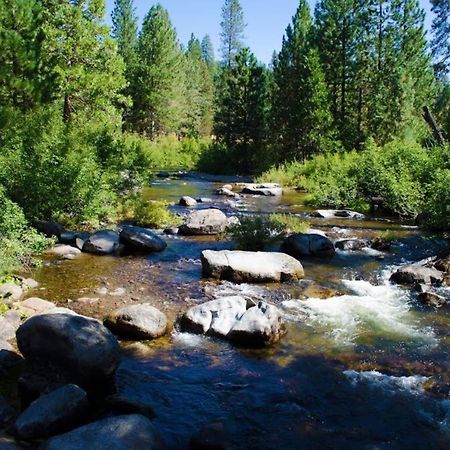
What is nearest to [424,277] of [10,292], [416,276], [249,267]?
[416,276]

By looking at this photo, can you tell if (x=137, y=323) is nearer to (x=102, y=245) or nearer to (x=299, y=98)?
(x=102, y=245)

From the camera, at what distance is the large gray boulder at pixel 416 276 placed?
11078 millimetres

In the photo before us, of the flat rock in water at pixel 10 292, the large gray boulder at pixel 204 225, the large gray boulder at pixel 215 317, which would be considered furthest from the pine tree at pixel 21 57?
the large gray boulder at pixel 215 317

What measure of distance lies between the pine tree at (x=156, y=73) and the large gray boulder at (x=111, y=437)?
51.0m

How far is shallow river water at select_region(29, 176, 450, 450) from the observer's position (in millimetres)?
5719

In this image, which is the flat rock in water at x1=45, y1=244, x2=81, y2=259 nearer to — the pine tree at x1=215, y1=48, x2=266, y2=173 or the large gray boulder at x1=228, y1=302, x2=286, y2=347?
the large gray boulder at x1=228, y1=302, x2=286, y2=347

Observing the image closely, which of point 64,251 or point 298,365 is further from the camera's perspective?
point 64,251

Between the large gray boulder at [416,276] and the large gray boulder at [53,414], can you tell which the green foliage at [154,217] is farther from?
the large gray boulder at [53,414]

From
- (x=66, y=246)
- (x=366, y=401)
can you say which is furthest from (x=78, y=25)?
(x=366, y=401)

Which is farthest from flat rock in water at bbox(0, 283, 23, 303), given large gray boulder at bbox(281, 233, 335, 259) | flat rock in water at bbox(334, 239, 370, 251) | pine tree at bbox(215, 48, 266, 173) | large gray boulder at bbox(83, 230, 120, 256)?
pine tree at bbox(215, 48, 266, 173)

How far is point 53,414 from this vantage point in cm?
529

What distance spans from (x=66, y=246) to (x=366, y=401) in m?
9.05

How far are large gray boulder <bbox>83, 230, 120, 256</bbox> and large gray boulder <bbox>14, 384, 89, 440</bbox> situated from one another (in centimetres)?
737

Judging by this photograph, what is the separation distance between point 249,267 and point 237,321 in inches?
117
